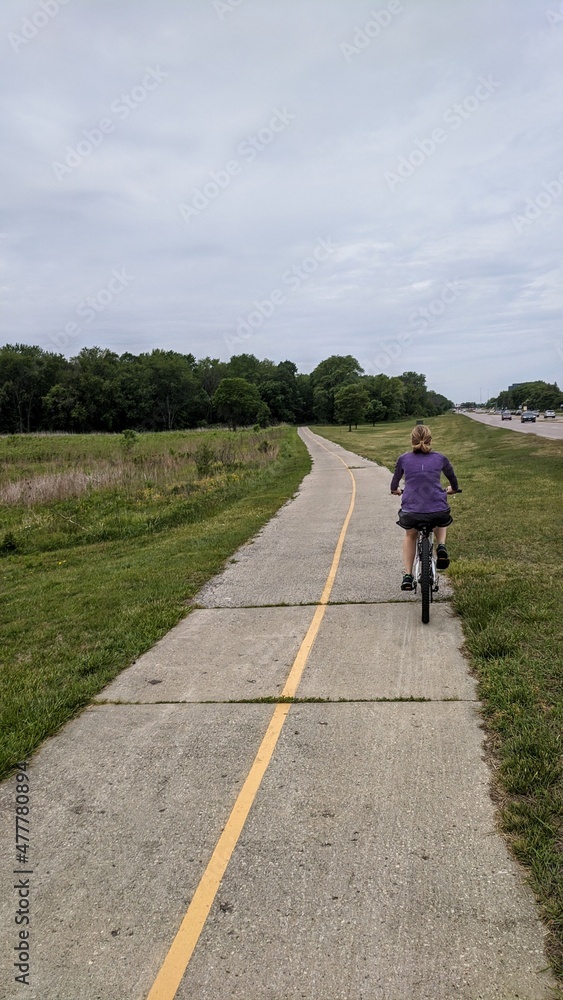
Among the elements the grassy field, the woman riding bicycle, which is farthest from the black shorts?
the grassy field

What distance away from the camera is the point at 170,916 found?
2633 mm

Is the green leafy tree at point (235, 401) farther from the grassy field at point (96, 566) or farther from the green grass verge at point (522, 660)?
the green grass verge at point (522, 660)

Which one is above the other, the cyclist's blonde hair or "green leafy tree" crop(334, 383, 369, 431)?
"green leafy tree" crop(334, 383, 369, 431)

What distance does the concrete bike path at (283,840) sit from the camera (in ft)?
7.67

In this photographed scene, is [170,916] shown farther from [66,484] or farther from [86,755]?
[66,484]

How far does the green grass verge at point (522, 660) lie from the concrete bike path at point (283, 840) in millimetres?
129

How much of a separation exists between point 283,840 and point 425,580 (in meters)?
3.63

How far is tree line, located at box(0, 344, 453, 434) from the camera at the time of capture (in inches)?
3807

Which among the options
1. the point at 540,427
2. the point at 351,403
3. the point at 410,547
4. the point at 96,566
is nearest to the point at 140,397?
the point at 351,403

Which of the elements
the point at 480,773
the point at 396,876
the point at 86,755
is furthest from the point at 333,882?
the point at 86,755

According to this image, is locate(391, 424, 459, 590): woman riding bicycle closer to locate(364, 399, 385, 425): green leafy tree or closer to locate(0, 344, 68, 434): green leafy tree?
locate(0, 344, 68, 434): green leafy tree

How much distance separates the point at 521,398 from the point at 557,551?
199 meters

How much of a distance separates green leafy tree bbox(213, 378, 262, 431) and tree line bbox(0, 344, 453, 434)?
7.2 inches

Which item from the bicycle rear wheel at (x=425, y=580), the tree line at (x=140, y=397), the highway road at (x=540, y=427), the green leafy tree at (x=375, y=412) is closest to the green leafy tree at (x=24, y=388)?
the tree line at (x=140, y=397)
